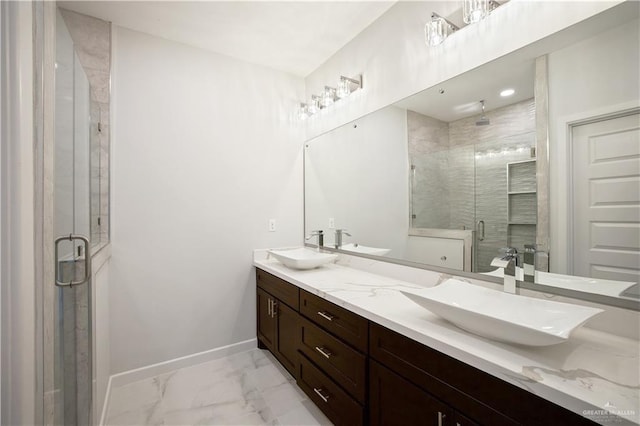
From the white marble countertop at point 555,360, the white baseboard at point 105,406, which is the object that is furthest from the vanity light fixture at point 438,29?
the white baseboard at point 105,406

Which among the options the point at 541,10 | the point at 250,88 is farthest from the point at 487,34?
the point at 250,88

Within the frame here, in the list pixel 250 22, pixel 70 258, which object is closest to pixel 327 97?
pixel 250 22

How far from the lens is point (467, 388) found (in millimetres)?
878

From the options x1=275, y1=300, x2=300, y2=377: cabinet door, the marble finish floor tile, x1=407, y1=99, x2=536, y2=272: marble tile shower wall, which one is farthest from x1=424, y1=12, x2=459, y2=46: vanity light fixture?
the marble finish floor tile

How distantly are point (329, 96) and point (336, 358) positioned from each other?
1973mm

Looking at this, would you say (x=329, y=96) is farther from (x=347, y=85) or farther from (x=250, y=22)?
(x=250, y=22)

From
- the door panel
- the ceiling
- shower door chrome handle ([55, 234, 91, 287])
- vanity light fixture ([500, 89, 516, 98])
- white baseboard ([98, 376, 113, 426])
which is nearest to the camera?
shower door chrome handle ([55, 234, 91, 287])

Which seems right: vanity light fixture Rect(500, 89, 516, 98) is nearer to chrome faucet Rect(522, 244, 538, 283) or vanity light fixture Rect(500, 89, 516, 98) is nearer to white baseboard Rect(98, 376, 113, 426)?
chrome faucet Rect(522, 244, 538, 283)

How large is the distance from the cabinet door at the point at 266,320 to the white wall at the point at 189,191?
115mm

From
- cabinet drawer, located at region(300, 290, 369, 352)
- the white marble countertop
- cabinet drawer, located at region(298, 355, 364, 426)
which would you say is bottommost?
cabinet drawer, located at region(298, 355, 364, 426)

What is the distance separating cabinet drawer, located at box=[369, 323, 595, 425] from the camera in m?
0.73

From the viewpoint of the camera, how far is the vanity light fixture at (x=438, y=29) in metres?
1.47

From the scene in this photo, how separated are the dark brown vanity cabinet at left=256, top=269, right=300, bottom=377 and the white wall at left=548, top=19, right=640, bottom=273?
1415mm

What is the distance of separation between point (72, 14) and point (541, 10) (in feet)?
8.81
